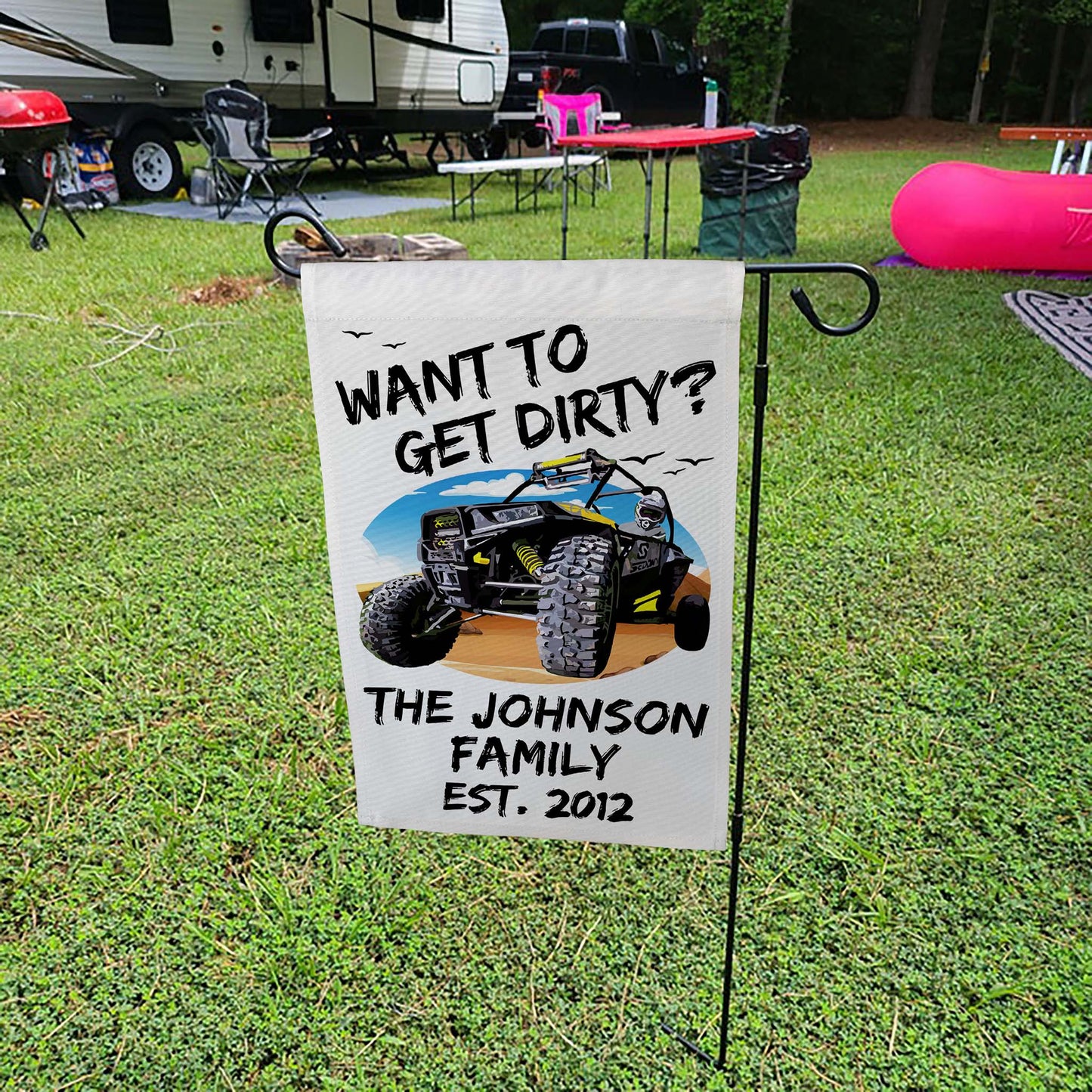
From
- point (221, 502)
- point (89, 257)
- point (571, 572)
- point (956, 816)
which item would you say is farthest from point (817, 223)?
point (571, 572)

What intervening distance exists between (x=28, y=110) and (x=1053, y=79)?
22043 mm

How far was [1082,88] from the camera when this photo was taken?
20484mm

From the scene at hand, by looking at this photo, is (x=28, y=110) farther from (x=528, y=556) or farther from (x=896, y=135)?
(x=896, y=135)

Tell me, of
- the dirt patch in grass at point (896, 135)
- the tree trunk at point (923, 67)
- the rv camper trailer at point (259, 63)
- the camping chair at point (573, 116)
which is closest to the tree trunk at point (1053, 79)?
the dirt patch in grass at point (896, 135)

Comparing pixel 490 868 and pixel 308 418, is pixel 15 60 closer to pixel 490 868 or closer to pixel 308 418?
pixel 308 418

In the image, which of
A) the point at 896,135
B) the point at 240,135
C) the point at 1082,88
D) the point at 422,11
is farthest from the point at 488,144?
the point at 1082,88

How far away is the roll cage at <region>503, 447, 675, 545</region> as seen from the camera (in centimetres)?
115

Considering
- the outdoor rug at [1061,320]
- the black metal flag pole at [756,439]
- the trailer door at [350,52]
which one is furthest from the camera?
the trailer door at [350,52]

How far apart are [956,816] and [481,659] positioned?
976 millimetres

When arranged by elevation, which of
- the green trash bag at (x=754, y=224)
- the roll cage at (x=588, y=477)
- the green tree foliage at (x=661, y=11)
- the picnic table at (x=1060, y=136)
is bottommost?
the green trash bag at (x=754, y=224)

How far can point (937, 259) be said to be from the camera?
19.7ft

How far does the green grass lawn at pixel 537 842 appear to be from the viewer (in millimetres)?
1361

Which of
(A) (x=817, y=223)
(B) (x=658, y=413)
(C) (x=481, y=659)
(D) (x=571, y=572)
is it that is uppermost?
(B) (x=658, y=413)

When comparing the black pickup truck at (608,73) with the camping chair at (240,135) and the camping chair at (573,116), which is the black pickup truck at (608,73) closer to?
the camping chair at (573,116)
